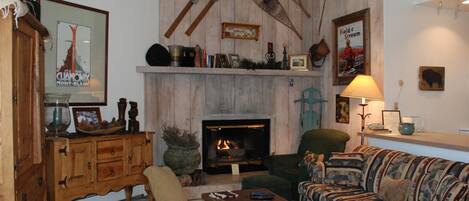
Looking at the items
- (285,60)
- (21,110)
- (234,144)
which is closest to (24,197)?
(21,110)

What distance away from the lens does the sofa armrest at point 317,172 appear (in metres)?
3.81

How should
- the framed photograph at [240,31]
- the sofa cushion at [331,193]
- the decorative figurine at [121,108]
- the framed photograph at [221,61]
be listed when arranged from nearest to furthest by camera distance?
the sofa cushion at [331,193], the decorative figurine at [121,108], the framed photograph at [221,61], the framed photograph at [240,31]

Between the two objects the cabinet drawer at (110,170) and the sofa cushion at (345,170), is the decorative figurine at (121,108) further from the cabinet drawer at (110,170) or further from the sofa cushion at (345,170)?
the sofa cushion at (345,170)

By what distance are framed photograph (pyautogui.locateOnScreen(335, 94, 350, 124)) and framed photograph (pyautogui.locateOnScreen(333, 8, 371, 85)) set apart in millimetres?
212

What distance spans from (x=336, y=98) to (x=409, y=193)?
6.87ft

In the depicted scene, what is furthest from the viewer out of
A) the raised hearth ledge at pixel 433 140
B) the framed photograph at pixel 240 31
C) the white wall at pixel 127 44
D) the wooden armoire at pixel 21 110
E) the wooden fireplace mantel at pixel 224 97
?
the framed photograph at pixel 240 31

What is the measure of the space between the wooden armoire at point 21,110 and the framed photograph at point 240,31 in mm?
2566

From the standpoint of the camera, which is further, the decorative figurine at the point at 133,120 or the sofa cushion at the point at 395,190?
the decorative figurine at the point at 133,120

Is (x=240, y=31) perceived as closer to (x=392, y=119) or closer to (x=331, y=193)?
(x=392, y=119)

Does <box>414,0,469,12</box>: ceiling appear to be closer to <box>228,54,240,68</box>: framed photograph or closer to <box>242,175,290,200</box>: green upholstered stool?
<box>228,54,240,68</box>: framed photograph

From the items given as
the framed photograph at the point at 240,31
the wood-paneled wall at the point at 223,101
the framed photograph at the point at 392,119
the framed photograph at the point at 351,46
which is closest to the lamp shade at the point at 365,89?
the framed photograph at the point at 392,119

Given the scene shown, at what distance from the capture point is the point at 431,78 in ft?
14.6

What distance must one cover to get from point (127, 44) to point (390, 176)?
306 centimetres

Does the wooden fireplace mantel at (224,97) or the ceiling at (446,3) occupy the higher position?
the ceiling at (446,3)
